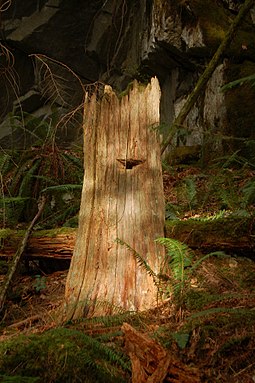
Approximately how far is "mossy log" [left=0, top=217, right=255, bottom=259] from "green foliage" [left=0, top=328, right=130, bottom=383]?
1562 mm

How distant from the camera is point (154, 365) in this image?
1.81 m

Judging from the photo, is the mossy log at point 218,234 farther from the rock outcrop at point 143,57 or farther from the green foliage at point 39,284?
the green foliage at point 39,284

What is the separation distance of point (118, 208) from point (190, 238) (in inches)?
34.5

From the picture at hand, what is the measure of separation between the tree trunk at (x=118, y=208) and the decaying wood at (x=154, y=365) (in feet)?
2.77

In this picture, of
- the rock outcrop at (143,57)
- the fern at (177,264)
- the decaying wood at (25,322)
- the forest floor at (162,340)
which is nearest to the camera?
the forest floor at (162,340)

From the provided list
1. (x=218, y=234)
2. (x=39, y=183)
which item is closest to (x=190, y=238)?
(x=218, y=234)

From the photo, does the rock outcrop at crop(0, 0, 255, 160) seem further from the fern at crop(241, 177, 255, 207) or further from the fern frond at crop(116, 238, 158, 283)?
the fern frond at crop(116, 238, 158, 283)

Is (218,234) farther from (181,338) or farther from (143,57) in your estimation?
(143,57)

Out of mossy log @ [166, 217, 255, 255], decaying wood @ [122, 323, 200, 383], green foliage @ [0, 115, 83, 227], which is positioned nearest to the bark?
green foliage @ [0, 115, 83, 227]

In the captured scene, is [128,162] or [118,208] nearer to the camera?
[118,208]

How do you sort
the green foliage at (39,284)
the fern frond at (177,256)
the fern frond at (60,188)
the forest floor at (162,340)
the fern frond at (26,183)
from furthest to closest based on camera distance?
the fern frond at (26,183) < the fern frond at (60,188) < the green foliage at (39,284) < the fern frond at (177,256) < the forest floor at (162,340)

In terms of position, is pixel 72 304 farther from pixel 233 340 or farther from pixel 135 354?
pixel 233 340

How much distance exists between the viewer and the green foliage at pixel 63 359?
1.90 meters

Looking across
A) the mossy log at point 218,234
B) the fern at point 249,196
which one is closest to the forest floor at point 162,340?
the mossy log at point 218,234
